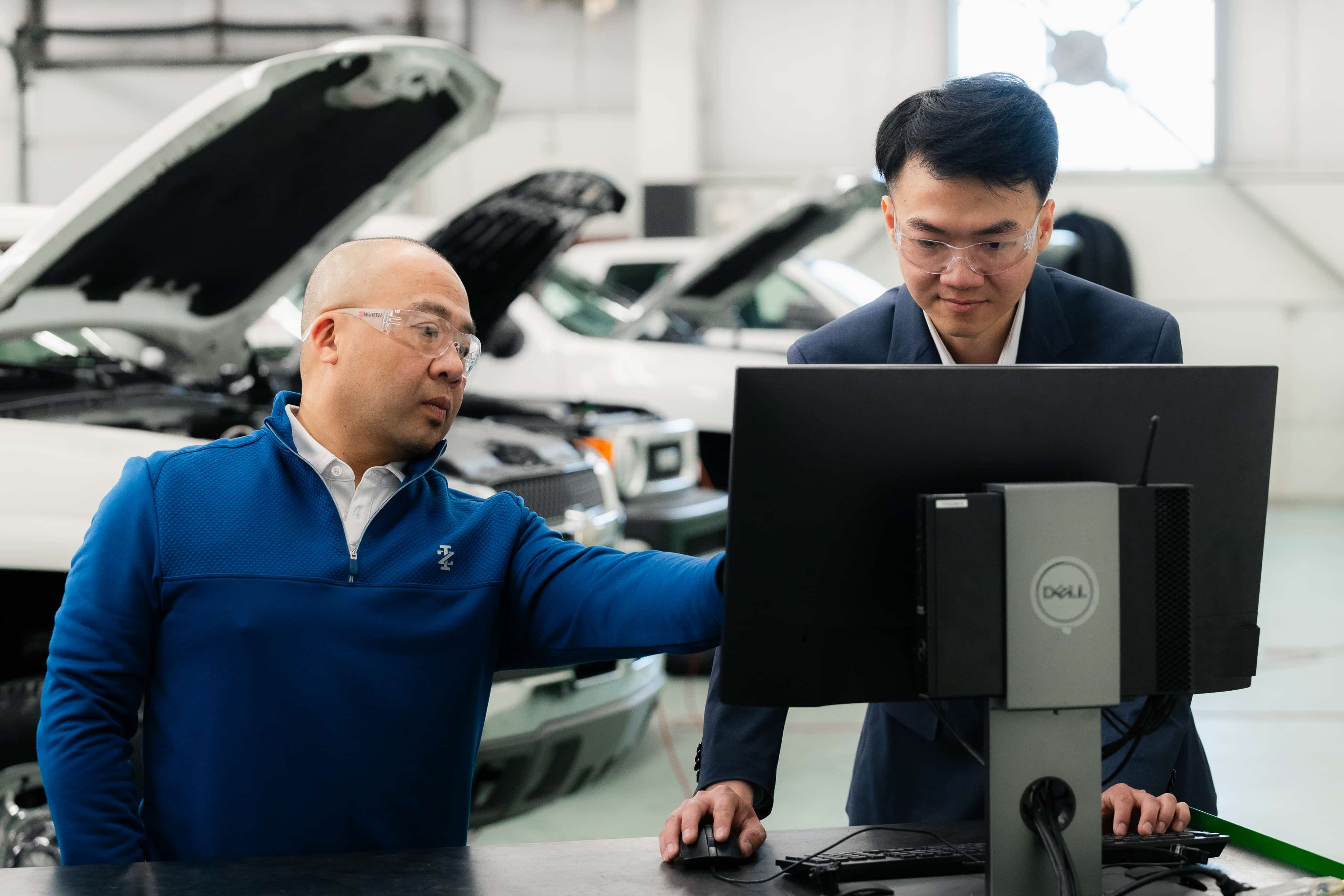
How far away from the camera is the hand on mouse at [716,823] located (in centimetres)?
132

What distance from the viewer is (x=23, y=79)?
37.2 feet

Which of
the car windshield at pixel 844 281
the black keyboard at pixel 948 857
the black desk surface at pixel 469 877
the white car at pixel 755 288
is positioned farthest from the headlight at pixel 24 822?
the car windshield at pixel 844 281

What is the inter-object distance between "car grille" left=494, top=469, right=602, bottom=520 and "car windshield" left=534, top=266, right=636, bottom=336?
207 cm

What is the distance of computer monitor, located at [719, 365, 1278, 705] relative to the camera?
1.10 meters

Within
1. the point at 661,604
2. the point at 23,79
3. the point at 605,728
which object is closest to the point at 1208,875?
the point at 661,604

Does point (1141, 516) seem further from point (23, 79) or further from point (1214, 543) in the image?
point (23, 79)

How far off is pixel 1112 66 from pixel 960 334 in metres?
10.8

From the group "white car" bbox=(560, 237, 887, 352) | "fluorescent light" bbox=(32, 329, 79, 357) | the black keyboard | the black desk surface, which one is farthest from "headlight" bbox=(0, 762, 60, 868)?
"white car" bbox=(560, 237, 887, 352)

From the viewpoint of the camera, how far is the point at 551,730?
3035mm

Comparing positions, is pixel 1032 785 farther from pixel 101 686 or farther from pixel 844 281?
pixel 844 281

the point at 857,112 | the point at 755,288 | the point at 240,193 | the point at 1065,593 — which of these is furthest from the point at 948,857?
the point at 857,112

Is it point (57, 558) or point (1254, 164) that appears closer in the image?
point (57, 558)

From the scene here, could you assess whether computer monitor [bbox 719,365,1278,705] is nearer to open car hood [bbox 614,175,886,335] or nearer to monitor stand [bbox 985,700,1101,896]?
monitor stand [bbox 985,700,1101,896]

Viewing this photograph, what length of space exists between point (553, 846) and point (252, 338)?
3.16 metres
